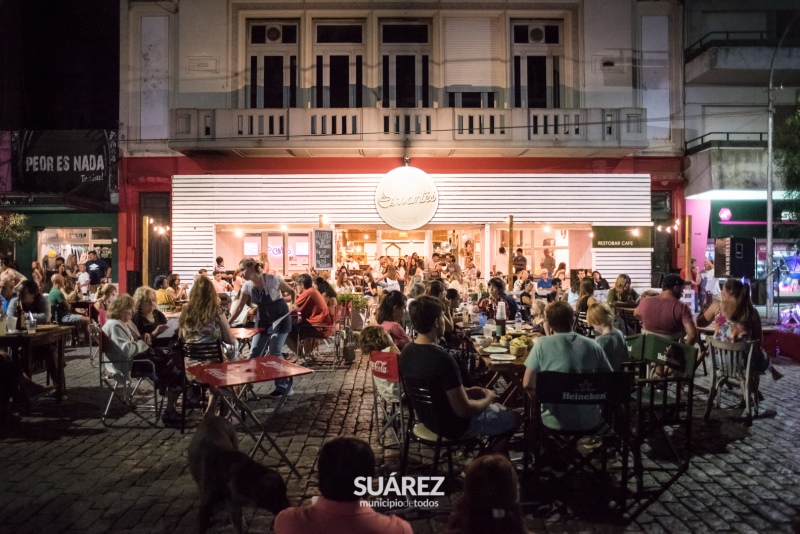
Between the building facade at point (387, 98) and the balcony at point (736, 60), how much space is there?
0.58 m

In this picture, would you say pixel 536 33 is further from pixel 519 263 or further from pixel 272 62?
pixel 272 62

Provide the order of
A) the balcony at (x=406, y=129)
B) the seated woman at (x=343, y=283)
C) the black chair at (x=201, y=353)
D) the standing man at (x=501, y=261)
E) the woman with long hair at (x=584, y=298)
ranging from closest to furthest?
1. the black chair at (x=201, y=353)
2. the woman with long hair at (x=584, y=298)
3. the seated woman at (x=343, y=283)
4. the balcony at (x=406, y=129)
5. the standing man at (x=501, y=261)

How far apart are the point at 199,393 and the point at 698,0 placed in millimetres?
17405

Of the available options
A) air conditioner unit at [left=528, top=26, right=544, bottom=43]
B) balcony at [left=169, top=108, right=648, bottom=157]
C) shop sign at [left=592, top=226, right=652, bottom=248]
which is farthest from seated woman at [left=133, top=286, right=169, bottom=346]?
air conditioner unit at [left=528, top=26, right=544, bottom=43]

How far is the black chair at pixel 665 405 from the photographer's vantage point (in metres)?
4.32

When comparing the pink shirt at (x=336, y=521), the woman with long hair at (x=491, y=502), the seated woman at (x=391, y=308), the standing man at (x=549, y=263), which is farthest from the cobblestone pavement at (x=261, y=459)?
the standing man at (x=549, y=263)

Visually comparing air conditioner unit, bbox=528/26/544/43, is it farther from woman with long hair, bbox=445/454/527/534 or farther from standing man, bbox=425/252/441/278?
woman with long hair, bbox=445/454/527/534

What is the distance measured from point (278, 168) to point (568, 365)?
1317 cm

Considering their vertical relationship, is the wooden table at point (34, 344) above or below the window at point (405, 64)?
below

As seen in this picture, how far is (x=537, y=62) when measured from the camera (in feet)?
53.6

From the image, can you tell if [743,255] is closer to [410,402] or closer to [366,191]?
[366,191]

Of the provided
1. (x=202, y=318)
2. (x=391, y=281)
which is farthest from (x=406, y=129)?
(x=202, y=318)

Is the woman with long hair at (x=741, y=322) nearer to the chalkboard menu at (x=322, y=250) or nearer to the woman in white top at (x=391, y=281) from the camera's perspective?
the woman in white top at (x=391, y=281)

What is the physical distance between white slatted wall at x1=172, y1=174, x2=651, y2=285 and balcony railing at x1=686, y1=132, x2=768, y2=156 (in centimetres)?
229
